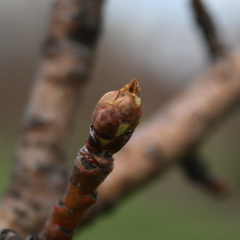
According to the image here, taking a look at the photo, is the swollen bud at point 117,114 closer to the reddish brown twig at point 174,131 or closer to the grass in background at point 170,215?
→ the reddish brown twig at point 174,131

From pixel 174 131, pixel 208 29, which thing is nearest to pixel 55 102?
pixel 174 131

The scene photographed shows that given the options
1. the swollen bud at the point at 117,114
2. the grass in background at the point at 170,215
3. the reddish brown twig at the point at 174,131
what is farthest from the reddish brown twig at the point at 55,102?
the grass in background at the point at 170,215

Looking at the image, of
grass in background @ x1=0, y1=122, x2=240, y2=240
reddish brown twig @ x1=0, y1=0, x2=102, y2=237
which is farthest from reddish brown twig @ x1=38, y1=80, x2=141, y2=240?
grass in background @ x1=0, y1=122, x2=240, y2=240

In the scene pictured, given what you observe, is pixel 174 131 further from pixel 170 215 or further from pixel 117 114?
pixel 170 215

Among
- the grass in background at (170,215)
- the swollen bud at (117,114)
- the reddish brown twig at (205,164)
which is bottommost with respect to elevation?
the grass in background at (170,215)

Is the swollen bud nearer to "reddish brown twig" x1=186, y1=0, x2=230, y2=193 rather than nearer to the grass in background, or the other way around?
"reddish brown twig" x1=186, y1=0, x2=230, y2=193

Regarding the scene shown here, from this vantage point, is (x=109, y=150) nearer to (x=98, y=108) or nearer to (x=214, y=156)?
(x=98, y=108)
